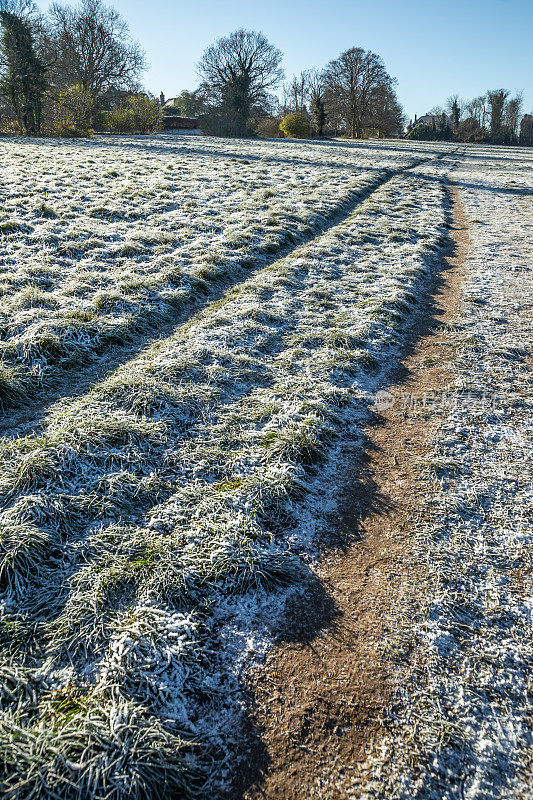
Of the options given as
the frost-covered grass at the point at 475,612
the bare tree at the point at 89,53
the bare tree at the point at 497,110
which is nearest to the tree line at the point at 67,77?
the bare tree at the point at 89,53

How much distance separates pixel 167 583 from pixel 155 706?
70 cm

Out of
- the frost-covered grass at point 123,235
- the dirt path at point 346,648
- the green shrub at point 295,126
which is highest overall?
the green shrub at point 295,126

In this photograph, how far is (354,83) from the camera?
4719 cm

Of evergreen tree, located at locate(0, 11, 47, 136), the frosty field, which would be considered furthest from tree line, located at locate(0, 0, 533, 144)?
the frosty field

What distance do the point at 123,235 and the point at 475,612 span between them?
31.4 feet

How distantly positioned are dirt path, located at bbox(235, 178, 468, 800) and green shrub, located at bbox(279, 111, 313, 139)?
155ft

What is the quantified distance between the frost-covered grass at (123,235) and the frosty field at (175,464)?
2.2 inches

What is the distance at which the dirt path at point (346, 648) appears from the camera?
209 cm

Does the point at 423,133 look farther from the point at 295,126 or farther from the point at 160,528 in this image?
the point at 160,528

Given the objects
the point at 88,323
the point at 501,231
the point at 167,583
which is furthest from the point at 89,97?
the point at 167,583

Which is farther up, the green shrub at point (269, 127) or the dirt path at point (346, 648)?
the green shrub at point (269, 127)

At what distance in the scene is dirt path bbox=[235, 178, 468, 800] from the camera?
2.09 meters

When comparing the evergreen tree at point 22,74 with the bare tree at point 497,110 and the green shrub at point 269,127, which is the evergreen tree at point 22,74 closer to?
the green shrub at point 269,127

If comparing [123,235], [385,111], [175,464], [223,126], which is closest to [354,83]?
[385,111]
